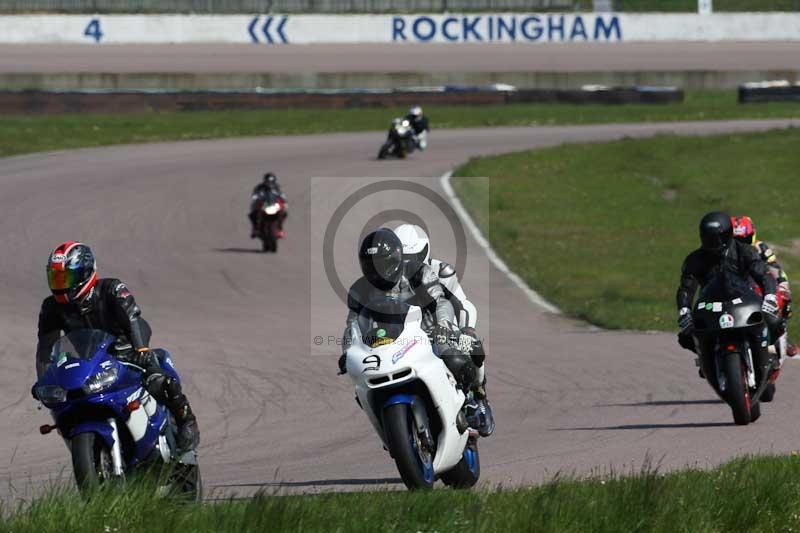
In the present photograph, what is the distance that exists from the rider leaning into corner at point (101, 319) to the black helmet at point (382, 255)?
1.24 m

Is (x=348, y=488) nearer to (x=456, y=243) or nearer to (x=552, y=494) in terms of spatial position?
(x=552, y=494)

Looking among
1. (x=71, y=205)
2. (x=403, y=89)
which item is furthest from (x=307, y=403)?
(x=403, y=89)

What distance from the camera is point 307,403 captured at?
12.6 metres

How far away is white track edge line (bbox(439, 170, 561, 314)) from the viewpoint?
20.0 m

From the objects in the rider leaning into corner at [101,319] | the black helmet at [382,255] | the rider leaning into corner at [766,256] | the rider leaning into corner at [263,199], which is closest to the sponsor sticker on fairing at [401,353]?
the black helmet at [382,255]

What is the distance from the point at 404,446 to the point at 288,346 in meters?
8.24

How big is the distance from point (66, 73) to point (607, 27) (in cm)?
2042

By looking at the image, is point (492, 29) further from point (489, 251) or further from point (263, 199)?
point (263, 199)

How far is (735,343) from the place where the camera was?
36.7 feet

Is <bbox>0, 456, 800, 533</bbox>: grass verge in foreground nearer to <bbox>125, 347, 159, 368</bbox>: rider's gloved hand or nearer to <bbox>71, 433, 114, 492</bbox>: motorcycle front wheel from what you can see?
<bbox>71, 433, 114, 492</bbox>: motorcycle front wheel

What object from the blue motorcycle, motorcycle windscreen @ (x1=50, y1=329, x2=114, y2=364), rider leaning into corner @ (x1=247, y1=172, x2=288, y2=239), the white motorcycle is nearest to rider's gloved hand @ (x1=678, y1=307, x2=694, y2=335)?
the white motorcycle

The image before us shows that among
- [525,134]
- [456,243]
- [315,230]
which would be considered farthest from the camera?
[525,134]

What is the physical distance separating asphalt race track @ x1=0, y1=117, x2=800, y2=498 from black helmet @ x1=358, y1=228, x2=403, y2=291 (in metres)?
1.38

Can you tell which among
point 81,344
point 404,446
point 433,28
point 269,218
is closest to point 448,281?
point 404,446
